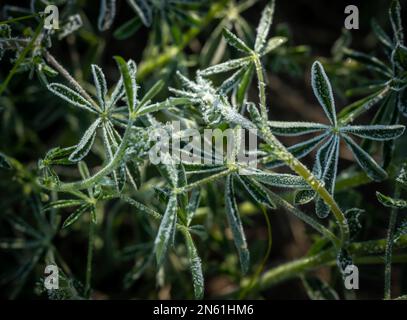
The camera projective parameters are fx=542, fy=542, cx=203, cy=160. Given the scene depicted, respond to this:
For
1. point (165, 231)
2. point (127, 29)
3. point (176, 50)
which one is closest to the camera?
point (165, 231)

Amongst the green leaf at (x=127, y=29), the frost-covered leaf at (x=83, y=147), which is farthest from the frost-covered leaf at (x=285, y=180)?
the green leaf at (x=127, y=29)

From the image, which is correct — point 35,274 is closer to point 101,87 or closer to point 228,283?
point 228,283

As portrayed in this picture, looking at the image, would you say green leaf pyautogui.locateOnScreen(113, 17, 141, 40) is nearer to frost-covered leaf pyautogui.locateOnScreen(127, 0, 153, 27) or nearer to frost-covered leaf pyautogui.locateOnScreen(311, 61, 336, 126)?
frost-covered leaf pyautogui.locateOnScreen(127, 0, 153, 27)

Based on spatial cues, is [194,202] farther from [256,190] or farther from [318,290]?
A: [318,290]

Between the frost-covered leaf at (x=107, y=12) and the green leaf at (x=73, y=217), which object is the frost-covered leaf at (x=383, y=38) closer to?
the frost-covered leaf at (x=107, y=12)

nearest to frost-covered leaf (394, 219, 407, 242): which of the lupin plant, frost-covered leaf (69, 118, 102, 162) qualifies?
the lupin plant

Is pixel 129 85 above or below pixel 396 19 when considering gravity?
below

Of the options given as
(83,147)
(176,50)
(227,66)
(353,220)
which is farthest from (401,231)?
(176,50)
